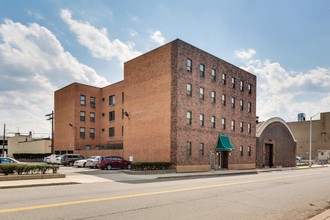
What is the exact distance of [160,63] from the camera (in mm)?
31562

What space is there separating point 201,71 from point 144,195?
23019mm

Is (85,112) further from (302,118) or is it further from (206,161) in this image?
(302,118)

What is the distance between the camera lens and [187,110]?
3097cm

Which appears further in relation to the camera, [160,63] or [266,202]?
[160,63]

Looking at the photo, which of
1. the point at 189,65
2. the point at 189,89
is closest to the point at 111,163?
the point at 189,89

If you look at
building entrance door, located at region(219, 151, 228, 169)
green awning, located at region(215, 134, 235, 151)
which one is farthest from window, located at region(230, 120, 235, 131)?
building entrance door, located at region(219, 151, 228, 169)

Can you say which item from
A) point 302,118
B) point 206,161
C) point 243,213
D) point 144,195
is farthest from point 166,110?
point 302,118

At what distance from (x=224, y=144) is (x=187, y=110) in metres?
7.85

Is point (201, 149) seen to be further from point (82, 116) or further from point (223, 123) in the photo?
point (82, 116)

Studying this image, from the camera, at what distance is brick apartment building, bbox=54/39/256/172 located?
2994cm

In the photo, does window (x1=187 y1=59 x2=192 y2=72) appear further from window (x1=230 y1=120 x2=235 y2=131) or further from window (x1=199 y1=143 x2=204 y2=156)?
window (x1=230 y1=120 x2=235 y2=131)

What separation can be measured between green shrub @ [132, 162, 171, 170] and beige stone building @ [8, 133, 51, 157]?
38.8m

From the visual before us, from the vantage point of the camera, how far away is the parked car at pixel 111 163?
3188cm

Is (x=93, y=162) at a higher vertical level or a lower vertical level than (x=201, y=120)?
lower
